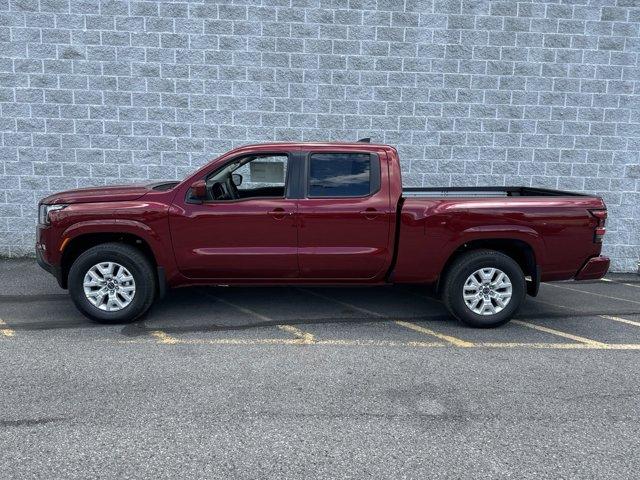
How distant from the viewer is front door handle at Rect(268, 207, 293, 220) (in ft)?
18.0

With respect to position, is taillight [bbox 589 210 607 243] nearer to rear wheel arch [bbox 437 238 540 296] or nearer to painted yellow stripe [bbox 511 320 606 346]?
rear wheel arch [bbox 437 238 540 296]

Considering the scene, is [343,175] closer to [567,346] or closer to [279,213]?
[279,213]

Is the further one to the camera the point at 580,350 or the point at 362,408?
the point at 580,350

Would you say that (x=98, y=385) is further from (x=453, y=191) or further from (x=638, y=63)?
(x=638, y=63)

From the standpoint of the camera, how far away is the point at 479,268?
18.2ft

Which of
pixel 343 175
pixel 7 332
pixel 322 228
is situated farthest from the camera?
pixel 343 175

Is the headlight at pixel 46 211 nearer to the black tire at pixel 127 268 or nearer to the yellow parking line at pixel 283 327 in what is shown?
the black tire at pixel 127 268

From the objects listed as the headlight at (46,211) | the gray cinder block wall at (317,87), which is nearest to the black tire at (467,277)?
the gray cinder block wall at (317,87)

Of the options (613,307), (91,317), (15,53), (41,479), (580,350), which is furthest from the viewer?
(15,53)

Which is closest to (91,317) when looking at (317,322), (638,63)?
(317,322)

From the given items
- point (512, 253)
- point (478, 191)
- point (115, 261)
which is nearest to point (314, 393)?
point (115, 261)

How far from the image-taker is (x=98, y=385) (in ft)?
13.5

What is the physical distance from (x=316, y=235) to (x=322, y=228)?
0.32ft

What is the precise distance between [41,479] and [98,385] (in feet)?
4.00
